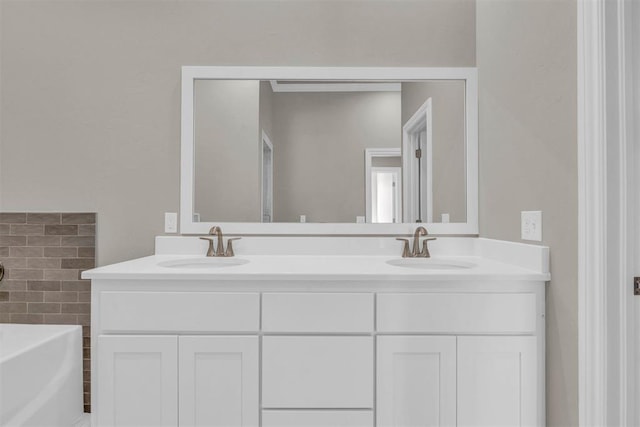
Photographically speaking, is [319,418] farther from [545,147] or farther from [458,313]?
[545,147]

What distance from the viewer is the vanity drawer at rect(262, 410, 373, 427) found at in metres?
1.31

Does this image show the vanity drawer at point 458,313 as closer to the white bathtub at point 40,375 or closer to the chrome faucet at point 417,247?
the chrome faucet at point 417,247

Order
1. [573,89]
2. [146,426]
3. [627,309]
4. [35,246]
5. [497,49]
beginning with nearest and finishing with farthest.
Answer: [627,309] < [573,89] < [146,426] < [497,49] < [35,246]

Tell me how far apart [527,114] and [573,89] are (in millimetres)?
263

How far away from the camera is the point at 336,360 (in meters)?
1.32

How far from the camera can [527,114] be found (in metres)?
1.44

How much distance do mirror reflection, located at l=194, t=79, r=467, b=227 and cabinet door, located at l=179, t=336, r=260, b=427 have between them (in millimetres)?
782

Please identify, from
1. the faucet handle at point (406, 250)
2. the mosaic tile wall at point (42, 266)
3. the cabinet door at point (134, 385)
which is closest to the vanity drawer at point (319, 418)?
the cabinet door at point (134, 385)

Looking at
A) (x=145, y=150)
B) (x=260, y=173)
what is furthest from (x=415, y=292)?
(x=145, y=150)

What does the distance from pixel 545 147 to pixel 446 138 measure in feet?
2.21

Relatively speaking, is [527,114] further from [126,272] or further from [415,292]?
[126,272]

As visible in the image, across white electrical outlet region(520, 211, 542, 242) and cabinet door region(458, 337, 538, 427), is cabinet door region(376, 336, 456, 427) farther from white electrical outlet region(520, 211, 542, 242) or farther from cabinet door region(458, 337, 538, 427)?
white electrical outlet region(520, 211, 542, 242)

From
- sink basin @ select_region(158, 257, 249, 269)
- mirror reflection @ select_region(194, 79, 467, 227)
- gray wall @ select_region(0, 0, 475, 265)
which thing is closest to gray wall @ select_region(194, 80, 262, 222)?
mirror reflection @ select_region(194, 79, 467, 227)

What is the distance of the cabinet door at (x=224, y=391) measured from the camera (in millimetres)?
1313
